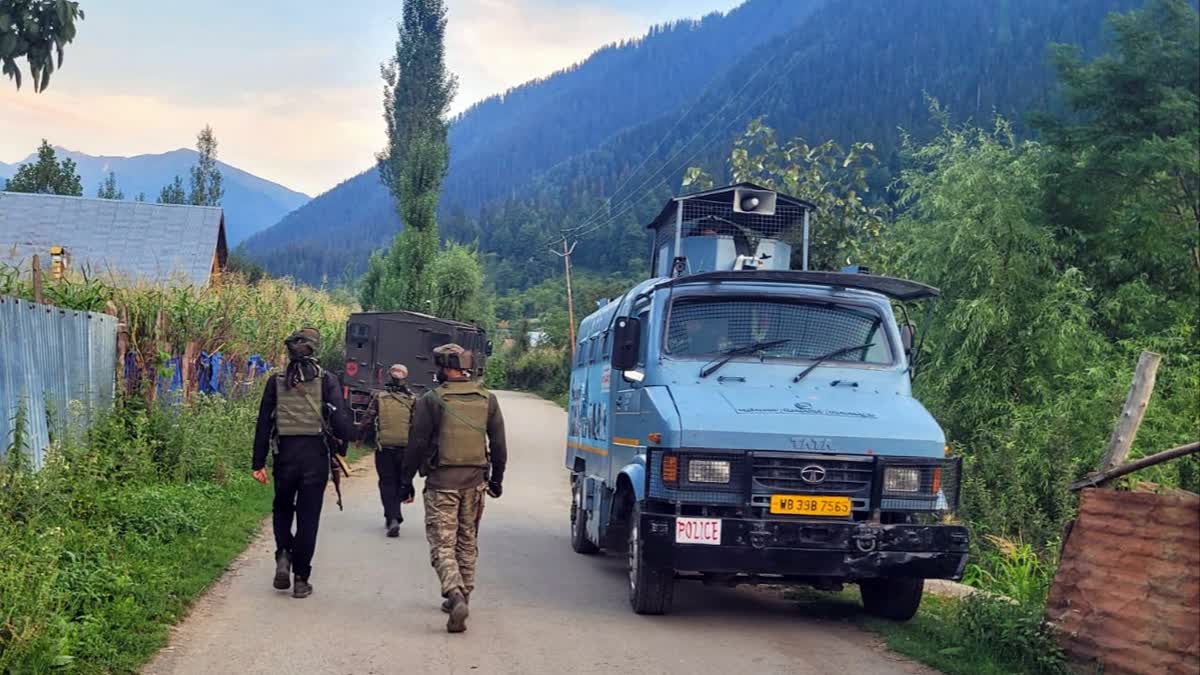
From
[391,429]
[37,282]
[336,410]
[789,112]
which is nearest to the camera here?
[336,410]

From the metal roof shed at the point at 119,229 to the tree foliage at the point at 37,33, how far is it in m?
34.5

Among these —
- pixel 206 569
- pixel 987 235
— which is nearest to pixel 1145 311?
pixel 987 235

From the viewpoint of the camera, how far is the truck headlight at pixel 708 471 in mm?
8047

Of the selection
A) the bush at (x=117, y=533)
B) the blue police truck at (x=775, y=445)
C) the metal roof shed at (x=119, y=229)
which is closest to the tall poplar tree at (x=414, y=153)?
the metal roof shed at (x=119, y=229)

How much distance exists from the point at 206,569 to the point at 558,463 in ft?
55.4

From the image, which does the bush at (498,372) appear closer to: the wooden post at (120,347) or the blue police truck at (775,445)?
the wooden post at (120,347)

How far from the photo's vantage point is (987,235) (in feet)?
57.6

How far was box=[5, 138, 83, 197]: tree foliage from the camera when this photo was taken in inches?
2347

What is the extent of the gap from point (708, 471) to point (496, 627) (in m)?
1.87

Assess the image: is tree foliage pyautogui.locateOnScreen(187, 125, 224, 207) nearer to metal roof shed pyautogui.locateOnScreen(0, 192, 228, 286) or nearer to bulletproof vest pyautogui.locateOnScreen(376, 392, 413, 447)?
metal roof shed pyautogui.locateOnScreen(0, 192, 228, 286)

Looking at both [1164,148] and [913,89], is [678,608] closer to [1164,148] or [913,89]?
[1164,148]

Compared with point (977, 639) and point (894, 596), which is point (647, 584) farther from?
point (977, 639)

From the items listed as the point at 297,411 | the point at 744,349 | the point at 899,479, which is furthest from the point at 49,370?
the point at 899,479

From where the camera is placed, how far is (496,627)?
8.17 meters
